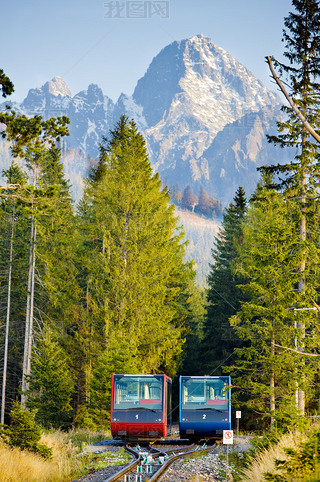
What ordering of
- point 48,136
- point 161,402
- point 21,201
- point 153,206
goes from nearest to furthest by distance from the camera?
point 21,201
point 48,136
point 161,402
point 153,206

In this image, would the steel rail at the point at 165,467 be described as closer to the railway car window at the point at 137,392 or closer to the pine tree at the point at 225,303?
the railway car window at the point at 137,392

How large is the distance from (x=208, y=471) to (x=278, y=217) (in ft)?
41.2

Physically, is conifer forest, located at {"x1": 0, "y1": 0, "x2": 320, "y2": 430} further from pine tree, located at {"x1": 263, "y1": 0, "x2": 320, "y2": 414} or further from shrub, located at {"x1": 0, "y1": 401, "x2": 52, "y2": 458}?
shrub, located at {"x1": 0, "y1": 401, "x2": 52, "y2": 458}

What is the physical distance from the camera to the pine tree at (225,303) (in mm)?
39156

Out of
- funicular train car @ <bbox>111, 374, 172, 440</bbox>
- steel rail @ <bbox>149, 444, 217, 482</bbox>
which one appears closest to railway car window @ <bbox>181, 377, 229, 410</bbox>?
funicular train car @ <bbox>111, 374, 172, 440</bbox>

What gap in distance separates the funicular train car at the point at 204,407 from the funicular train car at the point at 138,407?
1.57 meters

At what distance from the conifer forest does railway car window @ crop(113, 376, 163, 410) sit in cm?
227

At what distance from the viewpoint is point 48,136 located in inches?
696

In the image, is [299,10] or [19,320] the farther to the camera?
[19,320]

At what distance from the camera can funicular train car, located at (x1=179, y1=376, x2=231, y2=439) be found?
2377 centimetres

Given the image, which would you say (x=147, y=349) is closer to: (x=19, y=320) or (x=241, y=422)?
(x=241, y=422)

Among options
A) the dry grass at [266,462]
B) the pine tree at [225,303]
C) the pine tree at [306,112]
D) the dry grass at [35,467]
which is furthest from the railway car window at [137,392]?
the pine tree at [225,303]

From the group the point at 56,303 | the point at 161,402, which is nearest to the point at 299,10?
the point at 161,402

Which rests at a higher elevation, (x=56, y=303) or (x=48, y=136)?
(x=48, y=136)
